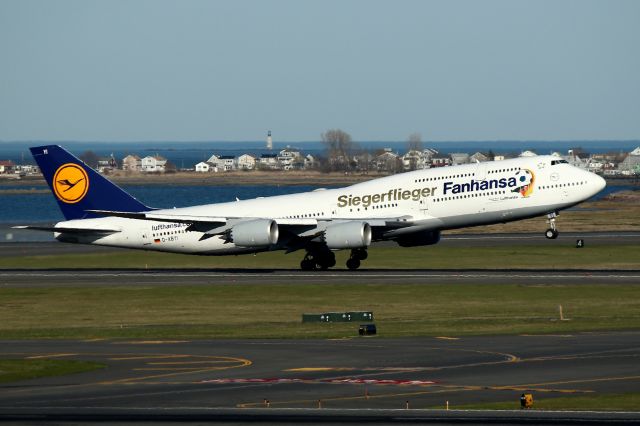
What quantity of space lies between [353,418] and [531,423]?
4164 mm

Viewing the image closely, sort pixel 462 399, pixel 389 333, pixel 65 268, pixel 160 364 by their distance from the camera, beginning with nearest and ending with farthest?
pixel 462 399
pixel 160 364
pixel 389 333
pixel 65 268

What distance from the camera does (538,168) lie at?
72875 millimetres

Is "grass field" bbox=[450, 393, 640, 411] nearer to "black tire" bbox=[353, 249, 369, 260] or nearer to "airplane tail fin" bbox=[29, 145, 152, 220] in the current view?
"black tire" bbox=[353, 249, 369, 260]

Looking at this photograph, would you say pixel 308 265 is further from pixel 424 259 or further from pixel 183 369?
pixel 183 369

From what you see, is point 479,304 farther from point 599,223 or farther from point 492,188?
point 599,223

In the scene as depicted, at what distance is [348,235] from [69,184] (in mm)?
18622

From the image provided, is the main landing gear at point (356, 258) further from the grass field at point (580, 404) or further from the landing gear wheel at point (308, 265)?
the grass field at point (580, 404)

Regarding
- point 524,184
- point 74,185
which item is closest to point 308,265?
point 524,184

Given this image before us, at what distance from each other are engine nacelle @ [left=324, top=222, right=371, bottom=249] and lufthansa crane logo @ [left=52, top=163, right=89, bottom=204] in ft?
53.8

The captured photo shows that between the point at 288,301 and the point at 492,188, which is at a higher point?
the point at 492,188

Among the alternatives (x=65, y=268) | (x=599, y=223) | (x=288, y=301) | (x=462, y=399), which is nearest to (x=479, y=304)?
(x=288, y=301)

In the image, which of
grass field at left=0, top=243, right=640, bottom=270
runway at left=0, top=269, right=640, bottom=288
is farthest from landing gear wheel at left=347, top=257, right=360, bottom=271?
grass field at left=0, top=243, right=640, bottom=270

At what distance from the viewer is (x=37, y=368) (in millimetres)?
38500

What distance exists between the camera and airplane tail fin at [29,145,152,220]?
77250mm
